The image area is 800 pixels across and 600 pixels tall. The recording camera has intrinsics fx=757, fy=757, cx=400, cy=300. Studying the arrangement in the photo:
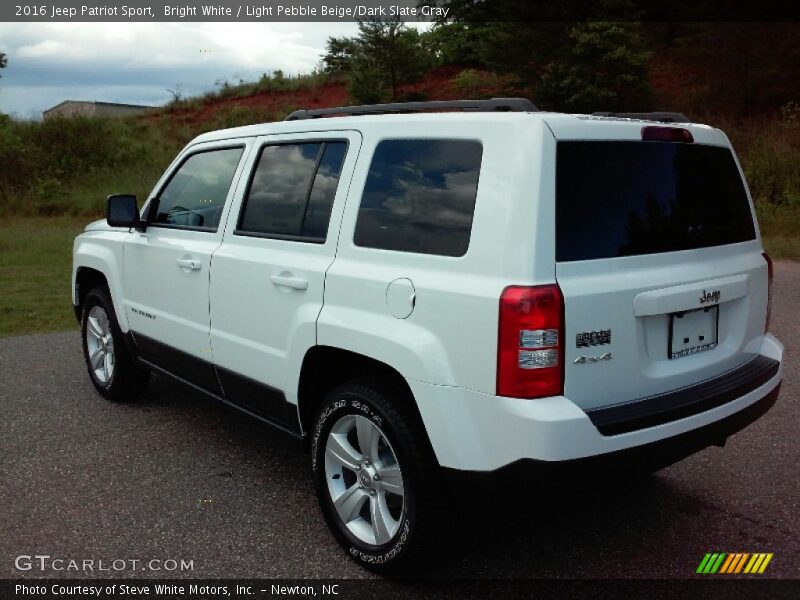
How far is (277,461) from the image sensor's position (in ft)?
14.3

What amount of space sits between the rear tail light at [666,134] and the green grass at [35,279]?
7.01 meters

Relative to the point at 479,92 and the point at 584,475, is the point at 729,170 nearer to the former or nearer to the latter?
the point at 584,475

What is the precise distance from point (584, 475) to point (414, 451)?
24.8 inches

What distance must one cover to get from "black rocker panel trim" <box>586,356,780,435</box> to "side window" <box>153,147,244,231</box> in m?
2.39

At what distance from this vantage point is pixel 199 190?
4457 mm

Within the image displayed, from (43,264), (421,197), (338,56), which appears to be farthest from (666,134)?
(338,56)

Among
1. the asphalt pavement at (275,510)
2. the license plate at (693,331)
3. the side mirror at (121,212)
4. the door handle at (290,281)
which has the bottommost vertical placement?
the asphalt pavement at (275,510)

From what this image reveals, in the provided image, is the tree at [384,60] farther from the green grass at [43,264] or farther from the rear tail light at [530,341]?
the rear tail light at [530,341]

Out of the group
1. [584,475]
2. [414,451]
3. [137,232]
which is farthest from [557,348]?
[137,232]

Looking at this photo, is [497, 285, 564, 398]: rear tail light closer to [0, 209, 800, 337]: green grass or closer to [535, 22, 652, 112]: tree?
[0, 209, 800, 337]: green grass

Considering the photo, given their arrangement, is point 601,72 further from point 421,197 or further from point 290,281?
point 421,197

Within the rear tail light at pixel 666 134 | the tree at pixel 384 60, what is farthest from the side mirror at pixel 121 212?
the tree at pixel 384 60

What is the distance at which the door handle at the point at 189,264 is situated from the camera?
4.08 metres

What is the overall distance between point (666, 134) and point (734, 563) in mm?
1825
